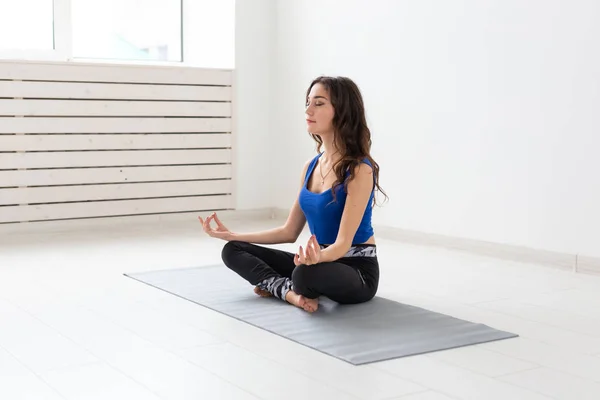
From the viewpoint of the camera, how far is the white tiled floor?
210cm

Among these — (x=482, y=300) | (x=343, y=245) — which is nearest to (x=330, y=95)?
(x=343, y=245)

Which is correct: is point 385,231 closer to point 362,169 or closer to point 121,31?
point 362,169

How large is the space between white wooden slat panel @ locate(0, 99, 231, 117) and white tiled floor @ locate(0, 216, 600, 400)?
3.75 ft

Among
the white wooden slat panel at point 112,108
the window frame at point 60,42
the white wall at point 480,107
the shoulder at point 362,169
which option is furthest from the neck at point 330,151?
the window frame at point 60,42

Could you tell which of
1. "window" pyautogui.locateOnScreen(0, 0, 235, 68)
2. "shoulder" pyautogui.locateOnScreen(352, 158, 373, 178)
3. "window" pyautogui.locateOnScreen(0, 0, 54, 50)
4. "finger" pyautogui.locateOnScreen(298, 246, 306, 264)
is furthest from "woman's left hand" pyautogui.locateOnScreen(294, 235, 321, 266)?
"window" pyautogui.locateOnScreen(0, 0, 54, 50)

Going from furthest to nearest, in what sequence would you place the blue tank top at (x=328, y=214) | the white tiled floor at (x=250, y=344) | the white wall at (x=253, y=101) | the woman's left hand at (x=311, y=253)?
1. the white wall at (x=253, y=101)
2. the blue tank top at (x=328, y=214)
3. the woman's left hand at (x=311, y=253)
4. the white tiled floor at (x=250, y=344)

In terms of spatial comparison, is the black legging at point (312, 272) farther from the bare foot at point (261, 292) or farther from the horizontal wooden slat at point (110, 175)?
the horizontal wooden slat at point (110, 175)

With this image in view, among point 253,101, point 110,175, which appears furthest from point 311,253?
point 253,101

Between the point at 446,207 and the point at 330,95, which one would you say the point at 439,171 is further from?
the point at 330,95

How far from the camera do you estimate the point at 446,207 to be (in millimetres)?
4430

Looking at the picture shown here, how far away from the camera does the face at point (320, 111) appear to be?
9.71ft

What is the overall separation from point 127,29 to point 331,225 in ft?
10.1

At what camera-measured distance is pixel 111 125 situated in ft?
16.8

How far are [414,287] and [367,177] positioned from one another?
702mm
